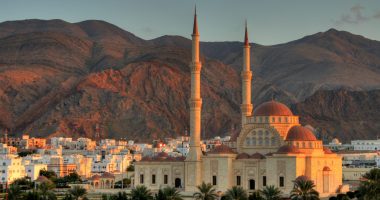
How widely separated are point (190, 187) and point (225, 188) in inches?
153

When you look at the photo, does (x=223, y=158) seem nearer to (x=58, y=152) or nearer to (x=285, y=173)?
(x=285, y=173)

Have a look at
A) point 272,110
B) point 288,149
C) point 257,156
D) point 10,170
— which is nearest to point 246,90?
point 272,110

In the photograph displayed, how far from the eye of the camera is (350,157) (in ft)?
449

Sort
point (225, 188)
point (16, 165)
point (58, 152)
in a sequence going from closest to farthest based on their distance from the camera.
Result: point (225, 188) < point (16, 165) < point (58, 152)

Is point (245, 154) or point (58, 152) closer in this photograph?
point (245, 154)

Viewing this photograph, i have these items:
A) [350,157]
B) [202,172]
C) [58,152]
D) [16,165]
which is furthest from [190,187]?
[58,152]

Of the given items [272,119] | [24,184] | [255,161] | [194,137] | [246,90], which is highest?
[246,90]

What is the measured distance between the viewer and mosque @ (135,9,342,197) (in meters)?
83.0

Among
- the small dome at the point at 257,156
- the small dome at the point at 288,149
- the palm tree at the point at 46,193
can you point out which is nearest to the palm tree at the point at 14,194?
the palm tree at the point at 46,193

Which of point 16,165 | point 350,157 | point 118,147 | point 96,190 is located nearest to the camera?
point 96,190

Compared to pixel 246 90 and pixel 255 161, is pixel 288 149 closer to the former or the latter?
pixel 255 161

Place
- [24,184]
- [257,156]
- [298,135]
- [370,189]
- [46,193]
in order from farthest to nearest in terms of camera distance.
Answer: [24,184]
[257,156]
[298,135]
[46,193]
[370,189]

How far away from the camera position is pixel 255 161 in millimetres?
85125

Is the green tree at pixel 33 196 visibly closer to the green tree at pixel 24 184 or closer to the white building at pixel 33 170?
the green tree at pixel 24 184
